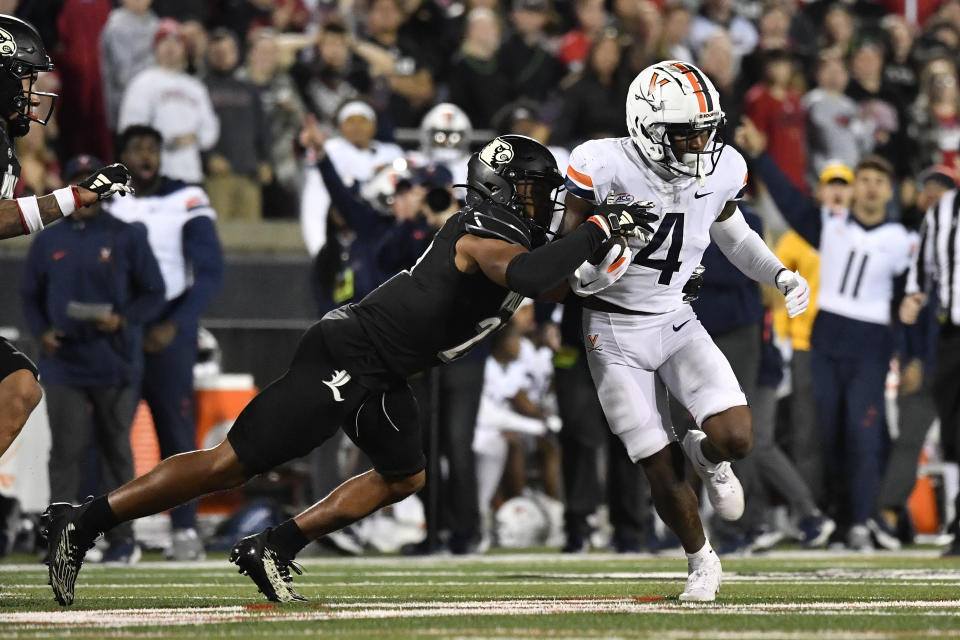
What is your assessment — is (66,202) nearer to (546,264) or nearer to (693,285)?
(546,264)

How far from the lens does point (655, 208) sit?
6.29 metres

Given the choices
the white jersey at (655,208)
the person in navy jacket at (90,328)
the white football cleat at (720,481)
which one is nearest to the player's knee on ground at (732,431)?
the white football cleat at (720,481)

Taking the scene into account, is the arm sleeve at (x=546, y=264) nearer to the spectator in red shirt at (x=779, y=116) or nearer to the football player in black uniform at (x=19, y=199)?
the football player in black uniform at (x=19, y=199)

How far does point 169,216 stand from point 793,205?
141 inches

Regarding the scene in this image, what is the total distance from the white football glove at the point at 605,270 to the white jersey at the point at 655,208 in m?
0.37

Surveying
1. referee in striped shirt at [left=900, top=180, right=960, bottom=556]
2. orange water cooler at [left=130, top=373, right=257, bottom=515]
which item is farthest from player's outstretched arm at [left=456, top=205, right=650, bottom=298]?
orange water cooler at [left=130, top=373, right=257, bottom=515]

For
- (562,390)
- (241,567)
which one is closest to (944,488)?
(562,390)

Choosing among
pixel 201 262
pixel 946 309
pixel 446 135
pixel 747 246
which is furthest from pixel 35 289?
pixel 946 309

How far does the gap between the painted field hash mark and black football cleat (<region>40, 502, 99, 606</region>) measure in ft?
0.68

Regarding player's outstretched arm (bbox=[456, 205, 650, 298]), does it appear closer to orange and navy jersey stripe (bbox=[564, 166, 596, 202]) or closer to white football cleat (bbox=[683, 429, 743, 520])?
orange and navy jersey stripe (bbox=[564, 166, 596, 202])

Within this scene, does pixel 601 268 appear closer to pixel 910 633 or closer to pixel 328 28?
pixel 910 633

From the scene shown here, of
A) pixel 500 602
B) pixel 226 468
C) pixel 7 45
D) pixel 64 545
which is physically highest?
pixel 7 45

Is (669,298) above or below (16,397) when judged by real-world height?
above

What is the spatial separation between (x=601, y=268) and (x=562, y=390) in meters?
4.11
